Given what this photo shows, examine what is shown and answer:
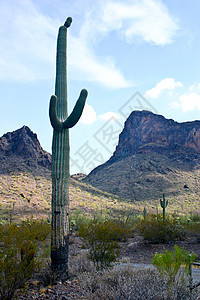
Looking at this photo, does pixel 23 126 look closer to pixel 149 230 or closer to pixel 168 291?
pixel 149 230

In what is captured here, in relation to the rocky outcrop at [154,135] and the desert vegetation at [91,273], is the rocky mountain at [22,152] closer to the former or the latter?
the rocky outcrop at [154,135]

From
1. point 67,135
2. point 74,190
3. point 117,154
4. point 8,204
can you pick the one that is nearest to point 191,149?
point 117,154

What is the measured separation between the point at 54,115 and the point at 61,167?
1507 mm

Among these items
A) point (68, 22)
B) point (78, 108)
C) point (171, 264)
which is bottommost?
point (171, 264)

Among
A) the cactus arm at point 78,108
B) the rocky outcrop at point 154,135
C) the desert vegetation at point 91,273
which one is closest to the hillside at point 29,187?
the desert vegetation at point 91,273

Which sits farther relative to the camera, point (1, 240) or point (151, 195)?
point (151, 195)

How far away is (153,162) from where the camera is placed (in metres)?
60.2

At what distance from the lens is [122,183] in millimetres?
53125

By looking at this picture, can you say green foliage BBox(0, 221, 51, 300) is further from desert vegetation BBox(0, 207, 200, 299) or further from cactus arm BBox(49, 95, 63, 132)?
cactus arm BBox(49, 95, 63, 132)

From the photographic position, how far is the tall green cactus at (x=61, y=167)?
7.09 m

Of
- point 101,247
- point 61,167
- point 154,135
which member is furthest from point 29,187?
point 154,135

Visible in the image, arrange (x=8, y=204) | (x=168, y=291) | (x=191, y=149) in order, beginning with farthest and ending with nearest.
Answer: (x=191, y=149)
(x=8, y=204)
(x=168, y=291)

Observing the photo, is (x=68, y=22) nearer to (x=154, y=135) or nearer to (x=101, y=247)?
(x=101, y=247)

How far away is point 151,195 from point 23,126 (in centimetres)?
2570
